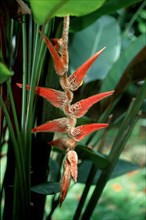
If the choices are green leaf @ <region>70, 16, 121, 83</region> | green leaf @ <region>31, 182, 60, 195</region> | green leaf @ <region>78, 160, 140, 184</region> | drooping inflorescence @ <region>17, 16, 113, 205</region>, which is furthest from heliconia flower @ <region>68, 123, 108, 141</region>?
green leaf @ <region>70, 16, 121, 83</region>

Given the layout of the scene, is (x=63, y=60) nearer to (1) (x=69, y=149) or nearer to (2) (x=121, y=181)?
(1) (x=69, y=149)

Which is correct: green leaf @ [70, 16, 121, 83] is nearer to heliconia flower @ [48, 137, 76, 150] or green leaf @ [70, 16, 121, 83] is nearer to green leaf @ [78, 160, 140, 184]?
green leaf @ [78, 160, 140, 184]

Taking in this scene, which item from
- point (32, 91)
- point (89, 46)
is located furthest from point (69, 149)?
point (89, 46)

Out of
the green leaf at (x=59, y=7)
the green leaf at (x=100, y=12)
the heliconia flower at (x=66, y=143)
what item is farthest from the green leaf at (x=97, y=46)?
the green leaf at (x=59, y=7)

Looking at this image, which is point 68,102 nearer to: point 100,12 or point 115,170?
point 100,12

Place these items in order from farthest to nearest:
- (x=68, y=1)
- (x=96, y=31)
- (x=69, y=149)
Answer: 1. (x=96, y=31)
2. (x=69, y=149)
3. (x=68, y=1)

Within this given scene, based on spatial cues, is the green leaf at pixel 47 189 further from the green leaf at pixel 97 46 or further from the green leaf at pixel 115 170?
the green leaf at pixel 97 46
